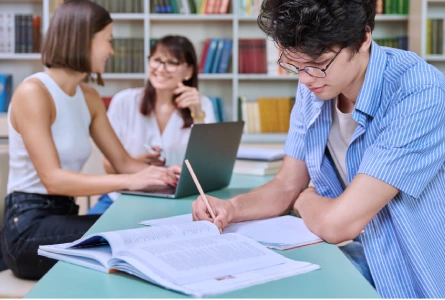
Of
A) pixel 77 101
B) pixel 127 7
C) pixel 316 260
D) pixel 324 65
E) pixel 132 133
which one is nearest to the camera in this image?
pixel 316 260

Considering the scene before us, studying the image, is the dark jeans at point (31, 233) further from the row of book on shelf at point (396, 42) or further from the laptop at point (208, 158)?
the row of book on shelf at point (396, 42)

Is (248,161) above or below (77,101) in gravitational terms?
below

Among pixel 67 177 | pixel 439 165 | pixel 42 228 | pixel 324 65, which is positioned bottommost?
pixel 42 228

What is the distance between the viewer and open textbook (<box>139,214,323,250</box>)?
1223 mm

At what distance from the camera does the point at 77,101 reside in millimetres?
2326

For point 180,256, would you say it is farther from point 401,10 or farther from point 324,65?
point 401,10

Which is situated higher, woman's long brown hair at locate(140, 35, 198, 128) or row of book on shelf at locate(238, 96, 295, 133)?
woman's long brown hair at locate(140, 35, 198, 128)

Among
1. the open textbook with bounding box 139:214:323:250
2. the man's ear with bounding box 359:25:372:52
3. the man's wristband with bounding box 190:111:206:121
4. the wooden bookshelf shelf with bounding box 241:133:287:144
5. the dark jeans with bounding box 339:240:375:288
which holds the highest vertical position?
the man's ear with bounding box 359:25:372:52

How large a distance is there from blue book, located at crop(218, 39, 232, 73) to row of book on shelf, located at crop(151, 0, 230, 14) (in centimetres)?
23

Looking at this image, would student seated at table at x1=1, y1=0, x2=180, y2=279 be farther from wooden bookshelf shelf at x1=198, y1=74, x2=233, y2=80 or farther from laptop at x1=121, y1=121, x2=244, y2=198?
wooden bookshelf shelf at x1=198, y1=74, x2=233, y2=80

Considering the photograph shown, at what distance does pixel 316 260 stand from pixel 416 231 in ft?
1.05

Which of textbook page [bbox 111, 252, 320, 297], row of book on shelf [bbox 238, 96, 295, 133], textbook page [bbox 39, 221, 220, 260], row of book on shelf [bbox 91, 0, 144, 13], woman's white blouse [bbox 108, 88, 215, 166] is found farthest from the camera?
row of book on shelf [bbox 238, 96, 295, 133]

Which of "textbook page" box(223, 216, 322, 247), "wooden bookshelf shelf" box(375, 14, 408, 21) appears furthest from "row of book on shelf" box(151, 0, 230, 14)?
"textbook page" box(223, 216, 322, 247)

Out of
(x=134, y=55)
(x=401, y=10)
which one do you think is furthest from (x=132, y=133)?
(x=401, y=10)
